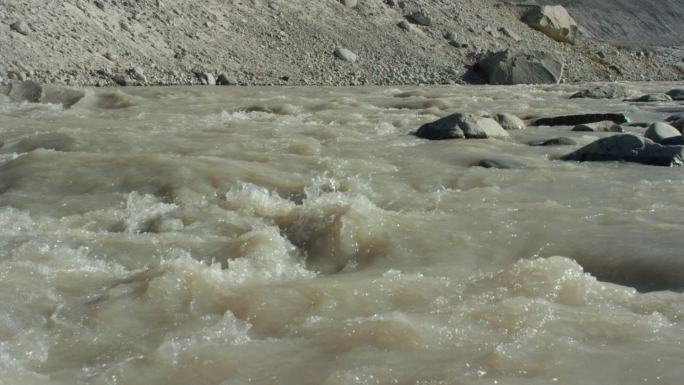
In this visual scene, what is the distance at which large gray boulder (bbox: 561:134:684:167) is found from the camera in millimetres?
7750

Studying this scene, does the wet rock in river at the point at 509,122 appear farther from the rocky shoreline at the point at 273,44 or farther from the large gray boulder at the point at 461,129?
the rocky shoreline at the point at 273,44

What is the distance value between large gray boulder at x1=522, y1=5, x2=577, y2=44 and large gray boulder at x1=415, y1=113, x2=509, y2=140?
1846cm

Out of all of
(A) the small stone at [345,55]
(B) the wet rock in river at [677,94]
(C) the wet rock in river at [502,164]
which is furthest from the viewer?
(A) the small stone at [345,55]

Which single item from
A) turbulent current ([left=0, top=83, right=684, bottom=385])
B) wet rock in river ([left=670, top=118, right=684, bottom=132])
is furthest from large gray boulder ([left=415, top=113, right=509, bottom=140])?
wet rock in river ([left=670, top=118, right=684, bottom=132])

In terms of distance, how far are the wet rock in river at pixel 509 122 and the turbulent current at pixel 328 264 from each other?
213 centimetres

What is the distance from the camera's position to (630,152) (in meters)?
7.93

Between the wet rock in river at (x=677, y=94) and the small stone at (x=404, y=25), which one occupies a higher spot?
the wet rock in river at (x=677, y=94)

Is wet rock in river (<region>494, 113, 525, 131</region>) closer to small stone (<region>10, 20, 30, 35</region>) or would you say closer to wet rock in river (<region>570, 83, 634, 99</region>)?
wet rock in river (<region>570, 83, 634, 99</region>)

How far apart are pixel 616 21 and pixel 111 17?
2431 cm

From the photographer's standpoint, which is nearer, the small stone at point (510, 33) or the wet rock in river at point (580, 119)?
the wet rock in river at point (580, 119)

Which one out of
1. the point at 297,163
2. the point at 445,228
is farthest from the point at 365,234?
the point at 297,163

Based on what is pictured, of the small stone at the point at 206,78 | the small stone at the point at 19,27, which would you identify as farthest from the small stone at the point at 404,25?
the small stone at the point at 19,27

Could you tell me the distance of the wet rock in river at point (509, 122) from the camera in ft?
36.0

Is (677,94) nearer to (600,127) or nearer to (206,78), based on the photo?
(600,127)
